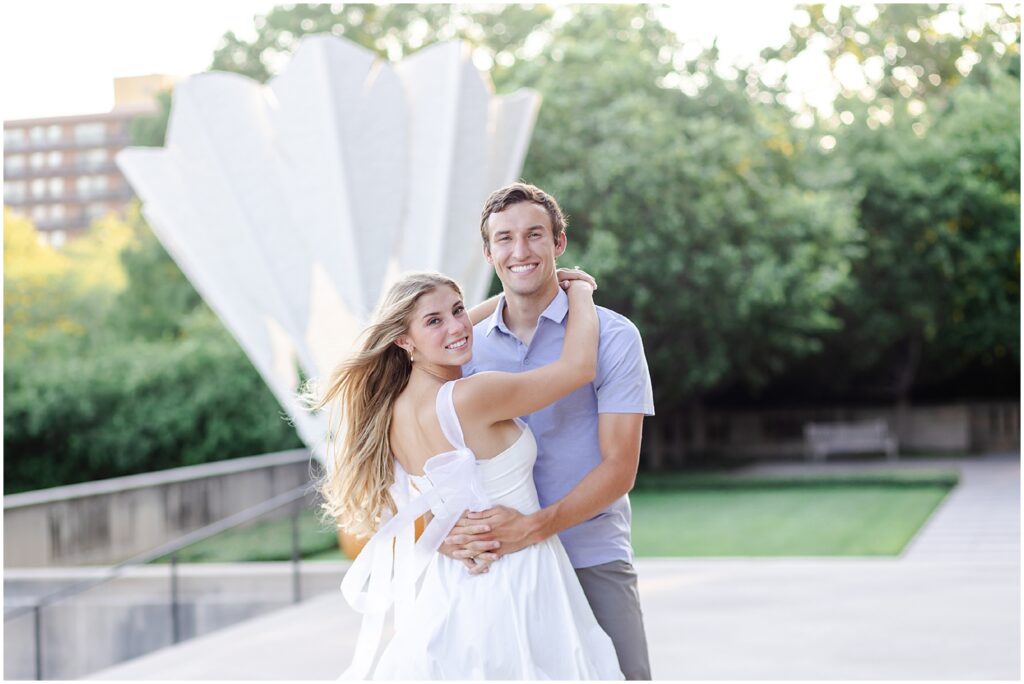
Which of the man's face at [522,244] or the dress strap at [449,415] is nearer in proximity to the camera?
the dress strap at [449,415]

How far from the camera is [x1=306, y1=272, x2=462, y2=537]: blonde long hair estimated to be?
2.90 metres

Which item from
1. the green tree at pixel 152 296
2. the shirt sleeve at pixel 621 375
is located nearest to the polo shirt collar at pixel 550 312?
the shirt sleeve at pixel 621 375

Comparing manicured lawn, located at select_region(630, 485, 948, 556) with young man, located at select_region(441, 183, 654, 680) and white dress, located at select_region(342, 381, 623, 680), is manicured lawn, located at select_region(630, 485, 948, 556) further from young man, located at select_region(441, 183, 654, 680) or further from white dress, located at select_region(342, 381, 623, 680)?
white dress, located at select_region(342, 381, 623, 680)

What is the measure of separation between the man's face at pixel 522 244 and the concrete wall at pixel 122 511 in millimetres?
6761

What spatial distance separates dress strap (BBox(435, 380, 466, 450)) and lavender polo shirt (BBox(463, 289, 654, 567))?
30 centimetres

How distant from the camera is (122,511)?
1141cm

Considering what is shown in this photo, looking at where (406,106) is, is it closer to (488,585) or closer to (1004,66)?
(488,585)

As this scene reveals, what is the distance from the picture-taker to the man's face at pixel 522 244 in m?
2.96

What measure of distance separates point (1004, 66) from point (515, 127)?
15.3 meters

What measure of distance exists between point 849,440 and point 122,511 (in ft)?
43.5

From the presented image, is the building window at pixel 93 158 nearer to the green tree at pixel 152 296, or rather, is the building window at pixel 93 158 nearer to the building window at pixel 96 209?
Answer: the building window at pixel 96 209

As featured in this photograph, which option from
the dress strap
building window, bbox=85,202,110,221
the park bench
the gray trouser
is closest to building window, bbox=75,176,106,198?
building window, bbox=85,202,110,221

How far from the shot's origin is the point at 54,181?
5250 centimetres

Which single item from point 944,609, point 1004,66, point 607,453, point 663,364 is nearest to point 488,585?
point 607,453
